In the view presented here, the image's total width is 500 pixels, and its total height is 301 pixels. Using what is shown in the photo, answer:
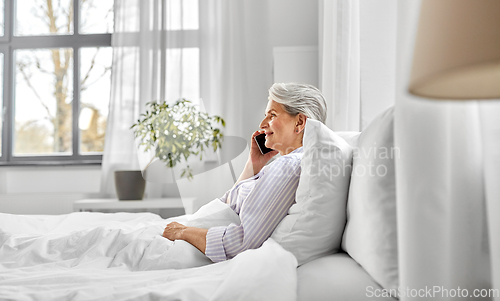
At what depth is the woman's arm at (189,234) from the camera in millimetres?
1175

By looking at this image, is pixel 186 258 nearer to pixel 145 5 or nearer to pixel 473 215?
pixel 473 215

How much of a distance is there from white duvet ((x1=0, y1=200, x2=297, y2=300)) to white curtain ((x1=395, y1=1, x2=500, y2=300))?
289 millimetres

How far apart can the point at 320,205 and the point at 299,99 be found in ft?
1.96

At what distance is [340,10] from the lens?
6.38ft

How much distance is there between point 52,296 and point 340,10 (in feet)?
5.71

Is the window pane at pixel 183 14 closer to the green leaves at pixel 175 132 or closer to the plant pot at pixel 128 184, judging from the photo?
the green leaves at pixel 175 132

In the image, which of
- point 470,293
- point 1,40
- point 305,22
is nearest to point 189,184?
point 305,22

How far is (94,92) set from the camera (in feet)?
11.9

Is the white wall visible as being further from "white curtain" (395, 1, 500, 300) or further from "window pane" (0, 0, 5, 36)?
"white curtain" (395, 1, 500, 300)

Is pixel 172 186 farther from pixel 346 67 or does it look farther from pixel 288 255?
pixel 288 255

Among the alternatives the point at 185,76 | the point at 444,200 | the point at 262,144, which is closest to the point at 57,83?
the point at 185,76

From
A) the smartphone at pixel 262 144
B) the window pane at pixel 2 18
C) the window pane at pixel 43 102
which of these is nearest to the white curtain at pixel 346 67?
the smartphone at pixel 262 144

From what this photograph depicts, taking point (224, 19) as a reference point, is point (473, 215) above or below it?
below

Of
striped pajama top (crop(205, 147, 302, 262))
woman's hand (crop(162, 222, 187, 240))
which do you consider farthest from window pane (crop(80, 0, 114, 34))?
striped pajama top (crop(205, 147, 302, 262))
